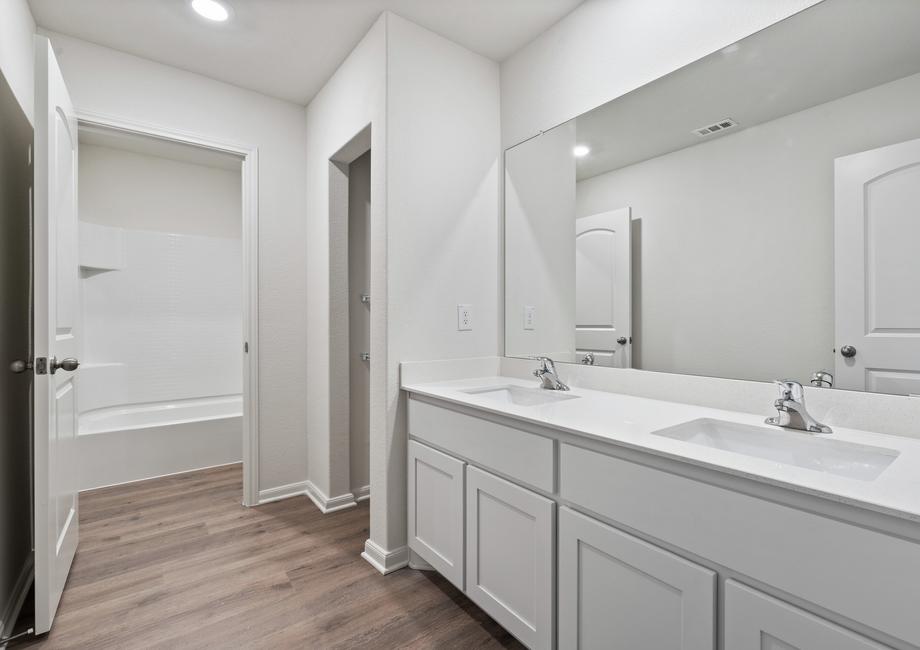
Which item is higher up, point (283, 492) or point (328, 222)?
point (328, 222)

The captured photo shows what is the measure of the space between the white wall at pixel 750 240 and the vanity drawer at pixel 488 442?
0.62m

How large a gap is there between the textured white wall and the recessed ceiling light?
56 cm

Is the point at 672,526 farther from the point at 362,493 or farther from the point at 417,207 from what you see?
the point at 362,493

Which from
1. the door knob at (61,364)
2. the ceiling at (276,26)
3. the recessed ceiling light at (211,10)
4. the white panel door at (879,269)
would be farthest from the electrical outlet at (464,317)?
the recessed ceiling light at (211,10)

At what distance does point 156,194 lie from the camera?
370cm

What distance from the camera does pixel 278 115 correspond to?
2754mm

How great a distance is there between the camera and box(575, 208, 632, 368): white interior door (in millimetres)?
1746

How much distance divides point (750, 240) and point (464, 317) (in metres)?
1.17

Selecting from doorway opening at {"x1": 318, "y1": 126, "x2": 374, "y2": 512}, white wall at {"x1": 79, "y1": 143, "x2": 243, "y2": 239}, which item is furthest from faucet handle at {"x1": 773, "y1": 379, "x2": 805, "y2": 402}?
white wall at {"x1": 79, "y1": 143, "x2": 243, "y2": 239}

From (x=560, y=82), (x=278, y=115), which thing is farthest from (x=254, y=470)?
(x=560, y=82)

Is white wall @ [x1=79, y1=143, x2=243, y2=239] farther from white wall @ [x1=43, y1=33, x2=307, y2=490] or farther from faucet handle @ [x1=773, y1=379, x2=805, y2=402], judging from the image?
faucet handle @ [x1=773, y1=379, x2=805, y2=402]

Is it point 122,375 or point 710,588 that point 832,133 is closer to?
point 710,588

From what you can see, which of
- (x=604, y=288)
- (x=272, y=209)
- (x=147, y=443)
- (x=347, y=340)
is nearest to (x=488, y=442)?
(x=604, y=288)

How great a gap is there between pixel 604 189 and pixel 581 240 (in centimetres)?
22
